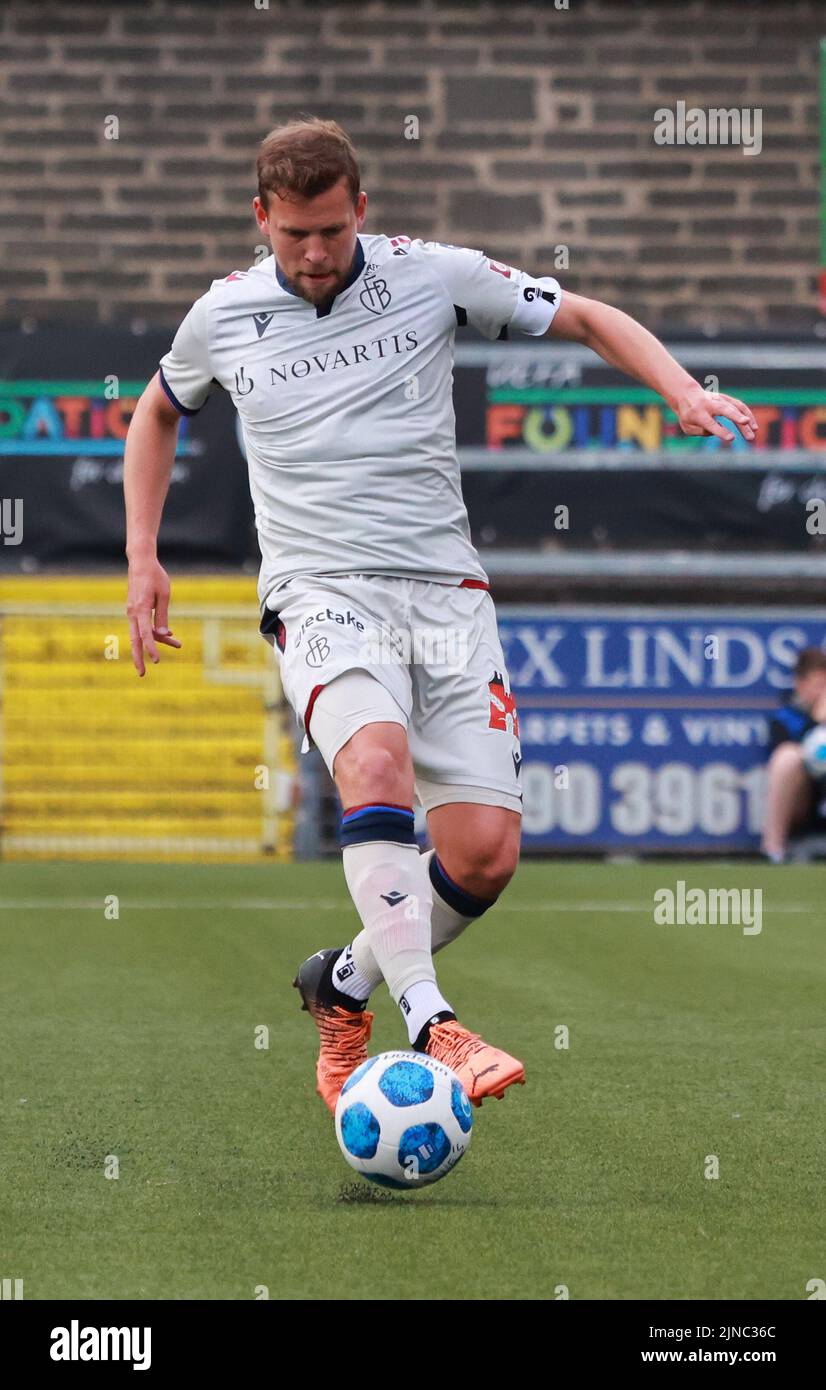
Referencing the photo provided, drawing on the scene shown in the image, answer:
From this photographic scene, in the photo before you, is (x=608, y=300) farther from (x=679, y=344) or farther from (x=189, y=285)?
(x=189, y=285)

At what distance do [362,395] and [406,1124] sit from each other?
1730 millimetres

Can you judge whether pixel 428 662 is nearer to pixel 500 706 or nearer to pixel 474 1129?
pixel 500 706

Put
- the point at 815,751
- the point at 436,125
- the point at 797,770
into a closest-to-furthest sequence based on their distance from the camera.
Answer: the point at 815,751
the point at 797,770
the point at 436,125

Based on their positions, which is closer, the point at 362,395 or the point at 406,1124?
the point at 406,1124

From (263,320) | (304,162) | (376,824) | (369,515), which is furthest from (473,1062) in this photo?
(304,162)

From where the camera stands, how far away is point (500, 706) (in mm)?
5273

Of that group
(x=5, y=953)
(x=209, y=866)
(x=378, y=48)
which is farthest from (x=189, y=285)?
(x=5, y=953)

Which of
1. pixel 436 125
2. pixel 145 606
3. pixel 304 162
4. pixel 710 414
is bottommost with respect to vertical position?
pixel 145 606

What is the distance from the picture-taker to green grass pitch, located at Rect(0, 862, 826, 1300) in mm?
3898

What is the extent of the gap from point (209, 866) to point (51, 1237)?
34.7ft

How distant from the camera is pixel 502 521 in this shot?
1575 cm

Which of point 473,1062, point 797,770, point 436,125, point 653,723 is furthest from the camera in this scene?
point 436,125

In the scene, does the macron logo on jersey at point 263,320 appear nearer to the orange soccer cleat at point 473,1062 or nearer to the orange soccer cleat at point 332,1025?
the orange soccer cleat at point 332,1025

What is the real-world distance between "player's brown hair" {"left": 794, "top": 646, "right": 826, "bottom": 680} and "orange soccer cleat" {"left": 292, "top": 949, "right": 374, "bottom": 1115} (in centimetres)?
994
